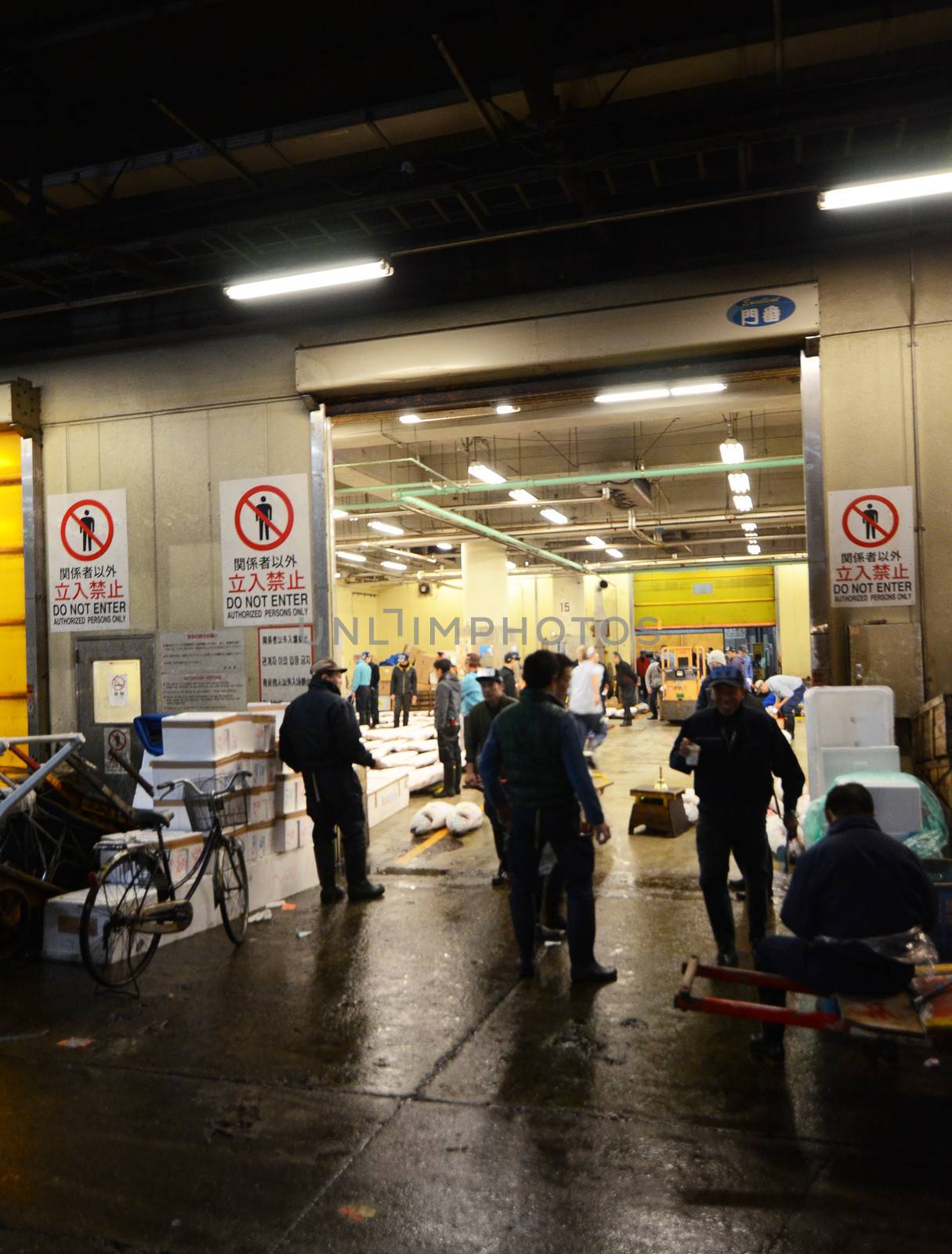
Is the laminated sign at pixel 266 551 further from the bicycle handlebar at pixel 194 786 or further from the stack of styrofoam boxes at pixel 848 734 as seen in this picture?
the stack of styrofoam boxes at pixel 848 734

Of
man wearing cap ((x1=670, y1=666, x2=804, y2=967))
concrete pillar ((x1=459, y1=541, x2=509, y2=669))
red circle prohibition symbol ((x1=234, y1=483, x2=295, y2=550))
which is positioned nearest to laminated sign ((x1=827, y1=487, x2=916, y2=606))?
man wearing cap ((x1=670, y1=666, x2=804, y2=967))

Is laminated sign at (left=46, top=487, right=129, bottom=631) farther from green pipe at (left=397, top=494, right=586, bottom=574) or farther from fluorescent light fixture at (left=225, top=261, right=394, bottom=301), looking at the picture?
green pipe at (left=397, top=494, right=586, bottom=574)

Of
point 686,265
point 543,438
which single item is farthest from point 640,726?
point 686,265

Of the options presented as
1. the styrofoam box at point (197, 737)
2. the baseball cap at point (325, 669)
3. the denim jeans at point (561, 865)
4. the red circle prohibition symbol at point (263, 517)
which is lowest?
the denim jeans at point (561, 865)

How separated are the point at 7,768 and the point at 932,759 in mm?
7844

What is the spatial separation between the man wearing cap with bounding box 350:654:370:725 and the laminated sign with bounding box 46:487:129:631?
11.9 metres

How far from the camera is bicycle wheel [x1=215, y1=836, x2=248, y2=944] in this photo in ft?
20.6

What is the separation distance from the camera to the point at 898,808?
5664 millimetres

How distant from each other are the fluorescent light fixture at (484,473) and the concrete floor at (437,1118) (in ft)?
32.2

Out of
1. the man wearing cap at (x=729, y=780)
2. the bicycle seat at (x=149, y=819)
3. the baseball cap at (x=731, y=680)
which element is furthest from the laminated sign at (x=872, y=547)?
the bicycle seat at (x=149, y=819)

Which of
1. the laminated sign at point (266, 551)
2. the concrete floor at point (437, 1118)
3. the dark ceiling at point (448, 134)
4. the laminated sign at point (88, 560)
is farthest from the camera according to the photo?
the laminated sign at point (88, 560)

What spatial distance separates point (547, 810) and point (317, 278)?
457cm

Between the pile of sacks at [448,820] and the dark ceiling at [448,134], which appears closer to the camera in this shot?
the dark ceiling at [448,134]

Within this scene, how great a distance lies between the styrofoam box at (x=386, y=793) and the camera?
34.7 ft
